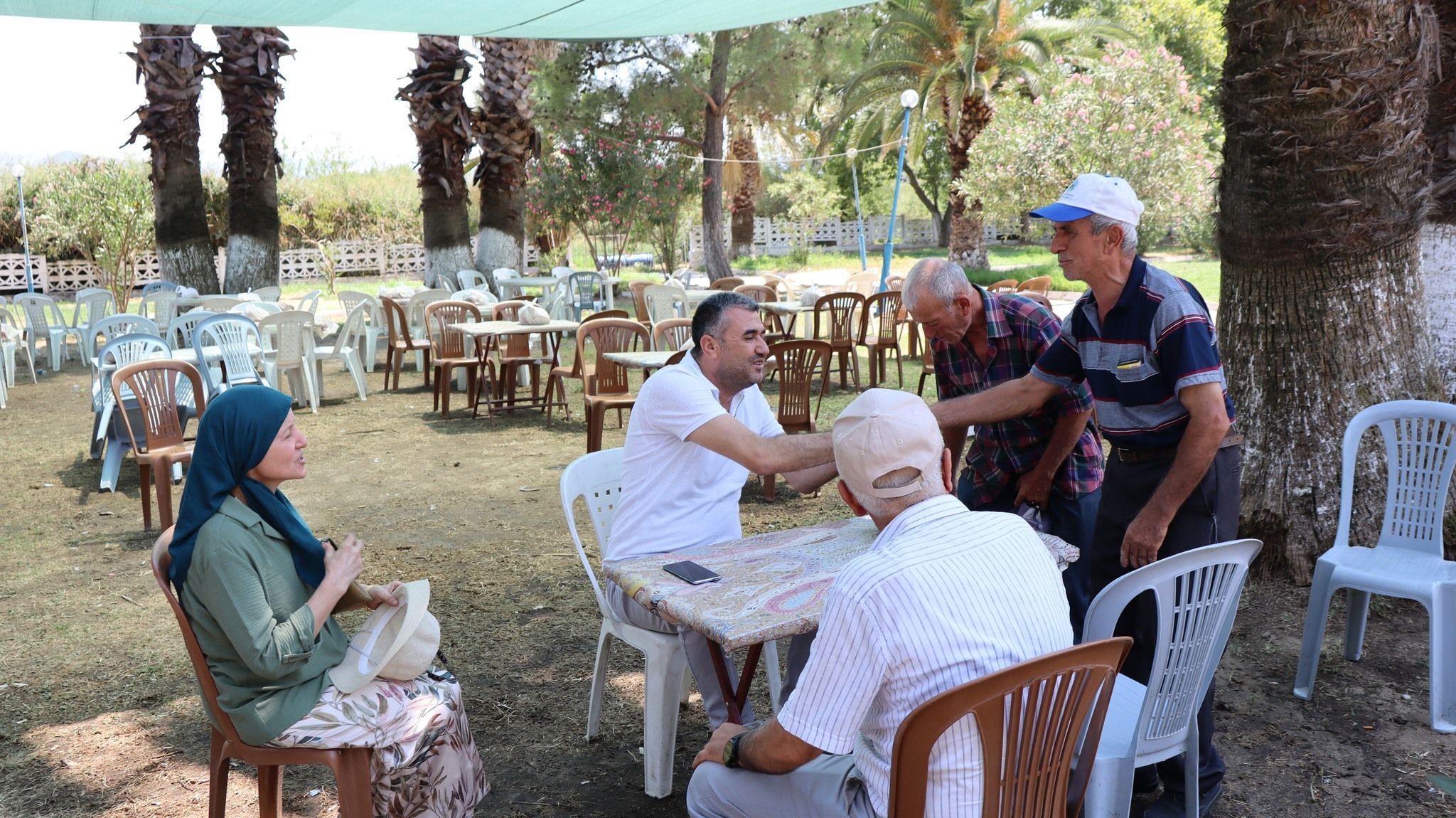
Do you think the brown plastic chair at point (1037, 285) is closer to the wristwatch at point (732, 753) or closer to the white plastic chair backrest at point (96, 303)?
the wristwatch at point (732, 753)

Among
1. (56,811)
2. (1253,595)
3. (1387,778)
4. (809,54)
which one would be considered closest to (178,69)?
(809,54)

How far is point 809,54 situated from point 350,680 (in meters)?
19.6

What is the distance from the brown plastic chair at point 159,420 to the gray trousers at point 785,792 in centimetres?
474

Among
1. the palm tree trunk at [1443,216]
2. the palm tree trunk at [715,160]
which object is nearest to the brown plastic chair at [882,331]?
the palm tree trunk at [1443,216]

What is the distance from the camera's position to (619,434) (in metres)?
8.62

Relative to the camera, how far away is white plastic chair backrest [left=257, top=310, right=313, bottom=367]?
9492 mm

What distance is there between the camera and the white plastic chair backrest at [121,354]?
743 centimetres

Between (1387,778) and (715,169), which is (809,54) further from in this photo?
(1387,778)

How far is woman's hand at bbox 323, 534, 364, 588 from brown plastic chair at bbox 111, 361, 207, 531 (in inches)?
154

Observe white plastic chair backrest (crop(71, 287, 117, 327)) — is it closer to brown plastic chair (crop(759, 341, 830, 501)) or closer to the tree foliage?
brown plastic chair (crop(759, 341, 830, 501))

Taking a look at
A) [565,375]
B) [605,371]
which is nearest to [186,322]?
[565,375]

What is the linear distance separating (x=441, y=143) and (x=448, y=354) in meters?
5.57

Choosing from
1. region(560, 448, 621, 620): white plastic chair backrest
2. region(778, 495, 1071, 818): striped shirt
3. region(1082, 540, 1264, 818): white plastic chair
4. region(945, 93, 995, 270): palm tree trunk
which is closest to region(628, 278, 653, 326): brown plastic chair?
region(560, 448, 621, 620): white plastic chair backrest

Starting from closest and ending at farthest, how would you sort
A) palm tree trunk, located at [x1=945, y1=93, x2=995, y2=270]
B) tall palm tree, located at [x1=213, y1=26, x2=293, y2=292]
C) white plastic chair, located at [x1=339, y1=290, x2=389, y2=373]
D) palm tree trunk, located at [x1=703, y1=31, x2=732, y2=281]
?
white plastic chair, located at [x1=339, y1=290, x2=389, y2=373], tall palm tree, located at [x1=213, y1=26, x2=293, y2=292], palm tree trunk, located at [x1=703, y1=31, x2=732, y2=281], palm tree trunk, located at [x1=945, y1=93, x2=995, y2=270]
